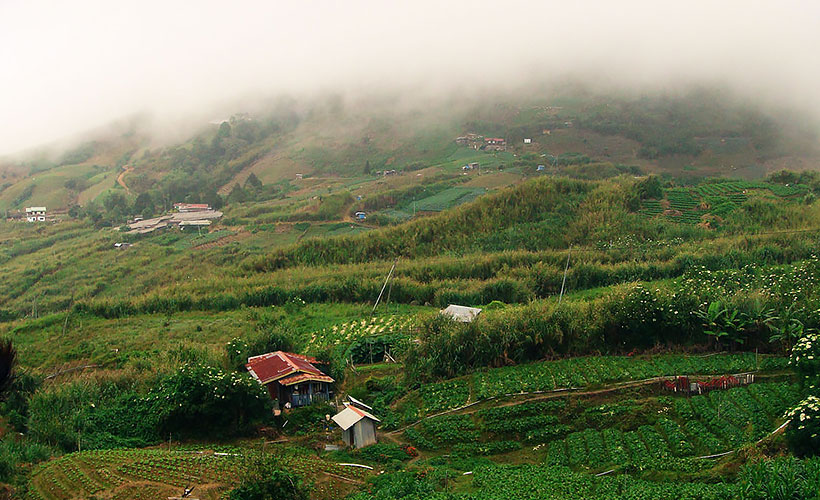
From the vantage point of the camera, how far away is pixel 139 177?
79375 mm

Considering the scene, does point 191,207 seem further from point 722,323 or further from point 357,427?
point 722,323

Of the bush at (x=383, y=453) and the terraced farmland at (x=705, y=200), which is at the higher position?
the bush at (x=383, y=453)

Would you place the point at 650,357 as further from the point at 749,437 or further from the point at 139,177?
the point at 139,177

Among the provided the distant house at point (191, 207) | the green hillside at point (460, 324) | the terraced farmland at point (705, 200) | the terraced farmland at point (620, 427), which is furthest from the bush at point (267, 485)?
the distant house at point (191, 207)

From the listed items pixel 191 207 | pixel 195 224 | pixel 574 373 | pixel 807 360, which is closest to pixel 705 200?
pixel 574 373

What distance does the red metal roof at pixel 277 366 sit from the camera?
72.8 ft

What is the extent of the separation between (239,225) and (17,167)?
4347 cm

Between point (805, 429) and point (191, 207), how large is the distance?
62819mm

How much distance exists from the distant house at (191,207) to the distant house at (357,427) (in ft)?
170

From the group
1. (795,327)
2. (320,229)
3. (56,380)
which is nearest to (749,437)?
(795,327)

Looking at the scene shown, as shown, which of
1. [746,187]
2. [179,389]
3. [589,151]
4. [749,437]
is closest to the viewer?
[749,437]

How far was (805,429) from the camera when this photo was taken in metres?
13.8

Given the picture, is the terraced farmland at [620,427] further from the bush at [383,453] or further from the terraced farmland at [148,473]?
the terraced farmland at [148,473]

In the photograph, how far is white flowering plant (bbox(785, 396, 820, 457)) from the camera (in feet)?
44.6
